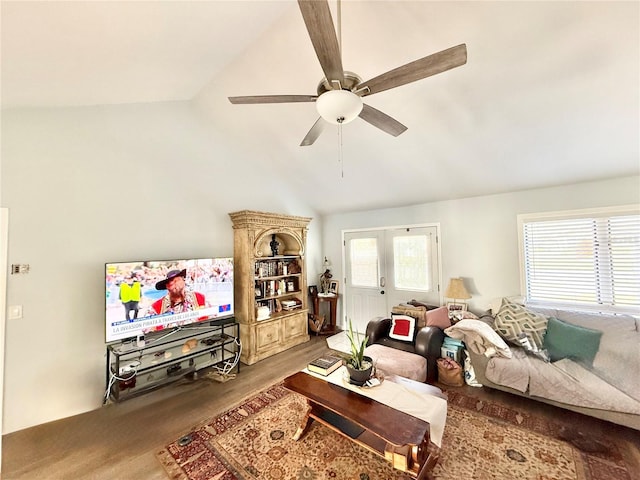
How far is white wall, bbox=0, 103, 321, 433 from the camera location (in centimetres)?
232

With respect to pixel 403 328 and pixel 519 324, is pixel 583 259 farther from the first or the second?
pixel 403 328

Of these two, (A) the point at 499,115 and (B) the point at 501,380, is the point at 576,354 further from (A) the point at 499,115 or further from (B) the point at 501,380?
(A) the point at 499,115

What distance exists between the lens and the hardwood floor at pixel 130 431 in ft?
6.19

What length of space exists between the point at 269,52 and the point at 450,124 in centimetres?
193

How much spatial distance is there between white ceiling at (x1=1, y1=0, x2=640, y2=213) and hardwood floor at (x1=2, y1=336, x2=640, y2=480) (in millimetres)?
2701

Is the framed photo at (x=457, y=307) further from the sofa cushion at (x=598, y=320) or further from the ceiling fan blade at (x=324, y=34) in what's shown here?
the ceiling fan blade at (x=324, y=34)

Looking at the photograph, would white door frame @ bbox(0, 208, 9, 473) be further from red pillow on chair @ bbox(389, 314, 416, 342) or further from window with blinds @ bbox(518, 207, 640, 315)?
window with blinds @ bbox(518, 207, 640, 315)

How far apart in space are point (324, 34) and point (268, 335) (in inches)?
146

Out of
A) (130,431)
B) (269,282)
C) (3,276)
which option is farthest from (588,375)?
(3,276)

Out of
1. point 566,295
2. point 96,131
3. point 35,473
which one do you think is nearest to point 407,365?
point 566,295

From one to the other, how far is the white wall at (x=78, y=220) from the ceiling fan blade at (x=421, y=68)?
2691 millimetres

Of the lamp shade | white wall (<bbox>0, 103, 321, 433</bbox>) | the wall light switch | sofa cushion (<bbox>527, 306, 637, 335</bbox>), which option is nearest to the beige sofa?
sofa cushion (<bbox>527, 306, 637, 335</bbox>)

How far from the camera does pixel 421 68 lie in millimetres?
1362

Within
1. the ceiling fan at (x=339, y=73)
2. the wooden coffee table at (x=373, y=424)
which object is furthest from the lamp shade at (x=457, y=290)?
the ceiling fan at (x=339, y=73)
